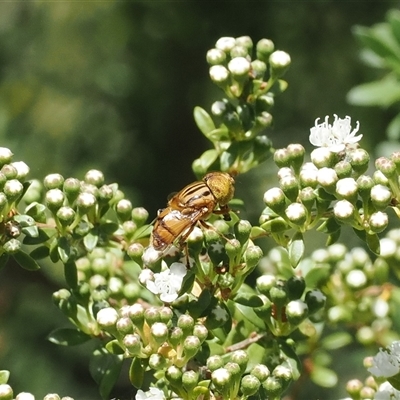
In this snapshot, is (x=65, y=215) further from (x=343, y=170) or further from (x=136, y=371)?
(x=343, y=170)

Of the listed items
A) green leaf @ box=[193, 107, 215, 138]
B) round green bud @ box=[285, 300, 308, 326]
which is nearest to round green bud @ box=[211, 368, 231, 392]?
round green bud @ box=[285, 300, 308, 326]

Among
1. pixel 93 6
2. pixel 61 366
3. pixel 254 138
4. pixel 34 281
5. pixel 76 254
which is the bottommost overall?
pixel 61 366

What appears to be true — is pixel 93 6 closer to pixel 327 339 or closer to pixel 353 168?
pixel 327 339

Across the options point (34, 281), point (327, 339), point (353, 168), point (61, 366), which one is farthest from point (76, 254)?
point (61, 366)

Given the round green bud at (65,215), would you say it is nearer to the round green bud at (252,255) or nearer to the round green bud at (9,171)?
the round green bud at (9,171)

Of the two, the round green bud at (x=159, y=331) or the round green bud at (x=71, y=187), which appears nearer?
the round green bud at (x=159, y=331)

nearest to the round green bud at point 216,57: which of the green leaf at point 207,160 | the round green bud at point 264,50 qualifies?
the round green bud at point 264,50
